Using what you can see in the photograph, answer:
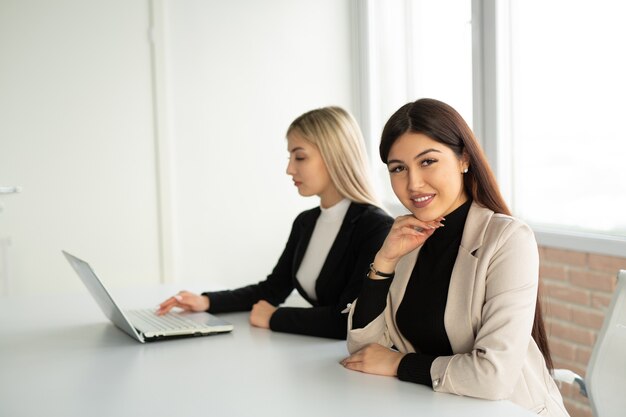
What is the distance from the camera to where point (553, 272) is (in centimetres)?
324

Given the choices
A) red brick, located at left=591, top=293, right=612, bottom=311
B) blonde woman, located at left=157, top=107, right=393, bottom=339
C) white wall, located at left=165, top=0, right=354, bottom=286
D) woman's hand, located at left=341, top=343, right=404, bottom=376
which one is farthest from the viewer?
white wall, located at left=165, top=0, right=354, bottom=286

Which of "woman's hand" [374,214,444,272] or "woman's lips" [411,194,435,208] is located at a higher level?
"woman's lips" [411,194,435,208]

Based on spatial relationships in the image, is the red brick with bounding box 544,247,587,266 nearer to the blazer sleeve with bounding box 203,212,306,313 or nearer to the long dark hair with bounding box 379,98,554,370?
the blazer sleeve with bounding box 203,212,306,313

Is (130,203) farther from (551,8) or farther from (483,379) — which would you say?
(483,379)

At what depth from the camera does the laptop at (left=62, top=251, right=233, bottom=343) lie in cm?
202

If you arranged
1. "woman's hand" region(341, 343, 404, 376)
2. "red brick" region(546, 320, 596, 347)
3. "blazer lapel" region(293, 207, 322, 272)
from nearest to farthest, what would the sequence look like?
"woman's hand" region(341, 343, 404, 376), "blazer lapel" region(293, 207, 322, 272), "red brick" region(546, 320, 596, 347)

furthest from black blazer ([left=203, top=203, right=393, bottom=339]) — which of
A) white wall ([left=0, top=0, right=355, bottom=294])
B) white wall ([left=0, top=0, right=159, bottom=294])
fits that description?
white wall ([left=0, top=0, right=159, bottom=294])

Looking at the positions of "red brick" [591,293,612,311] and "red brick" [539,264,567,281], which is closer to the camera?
Answer: "red brick" [591,293,612,311]

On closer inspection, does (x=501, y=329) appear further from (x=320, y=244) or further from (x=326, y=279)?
(x=320, y=244)

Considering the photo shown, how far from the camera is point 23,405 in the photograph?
5.14 feet

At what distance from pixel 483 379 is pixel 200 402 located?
571 mm

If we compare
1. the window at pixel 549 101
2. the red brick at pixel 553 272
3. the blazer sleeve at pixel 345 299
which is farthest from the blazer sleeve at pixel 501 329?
the red brick at pixel 553 272

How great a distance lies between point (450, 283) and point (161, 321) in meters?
0.93

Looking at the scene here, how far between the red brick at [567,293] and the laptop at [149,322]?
5.29ft
